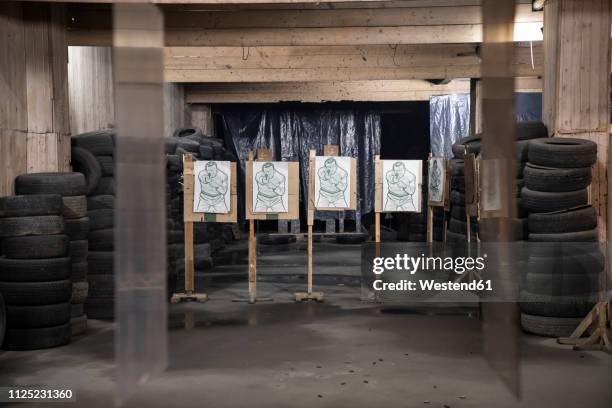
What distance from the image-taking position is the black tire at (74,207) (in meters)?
5.75

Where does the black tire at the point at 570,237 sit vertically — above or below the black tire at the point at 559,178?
below

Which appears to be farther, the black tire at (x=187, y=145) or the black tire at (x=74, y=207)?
the black tire at (x=187, y=145)

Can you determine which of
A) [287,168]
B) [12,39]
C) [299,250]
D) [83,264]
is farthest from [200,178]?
[299,250]

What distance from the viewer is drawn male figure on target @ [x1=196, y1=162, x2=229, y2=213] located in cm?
729

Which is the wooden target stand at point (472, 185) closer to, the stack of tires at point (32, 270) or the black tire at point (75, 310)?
the black tire at point (75, 310)

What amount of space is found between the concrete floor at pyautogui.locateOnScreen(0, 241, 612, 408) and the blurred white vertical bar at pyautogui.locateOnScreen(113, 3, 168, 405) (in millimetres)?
2874

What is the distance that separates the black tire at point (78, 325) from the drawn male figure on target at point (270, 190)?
2.10 m

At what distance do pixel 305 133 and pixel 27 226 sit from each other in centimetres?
878

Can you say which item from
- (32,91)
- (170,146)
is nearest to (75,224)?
(32,91)

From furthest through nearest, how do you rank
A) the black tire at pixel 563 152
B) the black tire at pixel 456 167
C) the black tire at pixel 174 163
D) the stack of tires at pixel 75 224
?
the black tire at pixel 174 163, the black tire at pixel 456 167, the stack of tires at pixel 75 224, the black tire at pixel 563 152

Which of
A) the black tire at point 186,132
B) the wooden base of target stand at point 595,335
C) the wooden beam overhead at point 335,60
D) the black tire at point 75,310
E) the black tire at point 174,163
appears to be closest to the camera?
the wooden base of target stand at point 595,335

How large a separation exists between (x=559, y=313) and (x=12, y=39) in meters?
4.57

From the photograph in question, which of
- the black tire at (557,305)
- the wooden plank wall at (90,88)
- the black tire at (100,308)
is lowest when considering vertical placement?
the black tire at (100,308)

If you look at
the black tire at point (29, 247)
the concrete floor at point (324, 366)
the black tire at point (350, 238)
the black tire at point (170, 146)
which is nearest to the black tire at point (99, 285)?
the concrete floor at point (324, 366)
